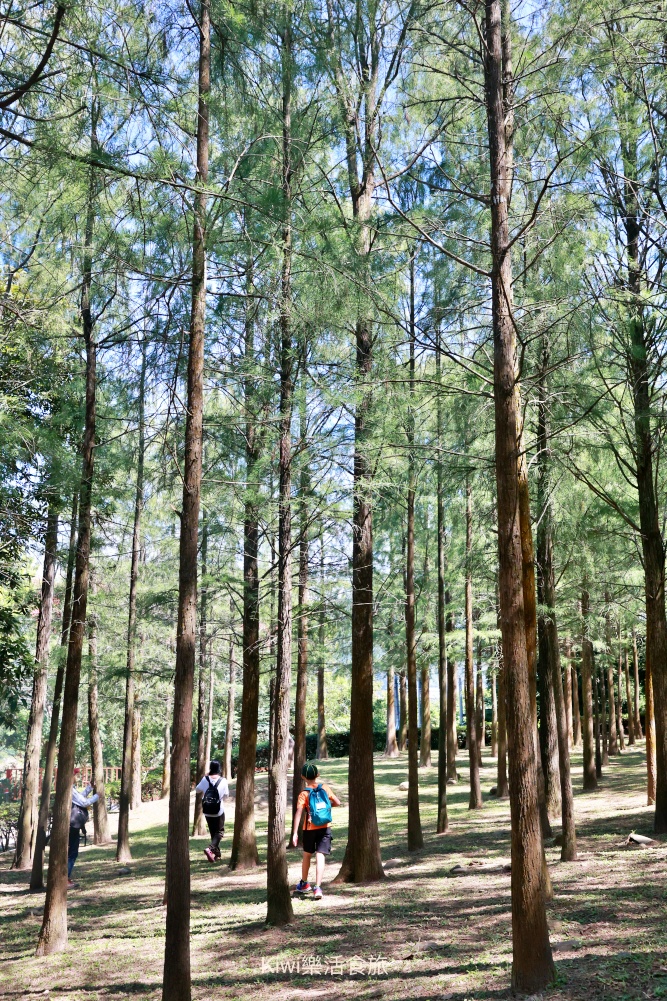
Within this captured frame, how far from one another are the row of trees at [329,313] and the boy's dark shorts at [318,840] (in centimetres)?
119

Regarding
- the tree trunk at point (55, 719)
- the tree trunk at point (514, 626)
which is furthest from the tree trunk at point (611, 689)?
the tree trunk at point (514, 626)

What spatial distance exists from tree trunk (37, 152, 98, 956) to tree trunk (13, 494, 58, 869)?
13.1 feet

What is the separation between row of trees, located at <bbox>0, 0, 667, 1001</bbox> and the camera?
648 centimetres

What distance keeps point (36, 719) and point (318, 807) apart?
28.4ft

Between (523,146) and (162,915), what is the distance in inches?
402

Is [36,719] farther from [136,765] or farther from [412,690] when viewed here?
[136,765]

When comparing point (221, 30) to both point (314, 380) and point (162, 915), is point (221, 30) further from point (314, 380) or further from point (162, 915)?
point (162, 915)

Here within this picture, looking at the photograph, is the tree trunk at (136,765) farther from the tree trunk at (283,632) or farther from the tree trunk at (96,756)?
the tree trunk at (283,632)

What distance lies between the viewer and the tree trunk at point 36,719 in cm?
1486

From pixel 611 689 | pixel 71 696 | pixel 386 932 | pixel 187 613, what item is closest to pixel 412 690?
pixel 386 932

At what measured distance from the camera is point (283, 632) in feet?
29.6

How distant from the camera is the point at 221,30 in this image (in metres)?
7.45

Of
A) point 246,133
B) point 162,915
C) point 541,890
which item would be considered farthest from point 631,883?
point 246,133

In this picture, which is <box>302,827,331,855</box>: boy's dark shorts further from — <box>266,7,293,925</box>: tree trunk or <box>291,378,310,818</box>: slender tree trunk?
<box>291,378,310,818</box>: slender tree trunk
